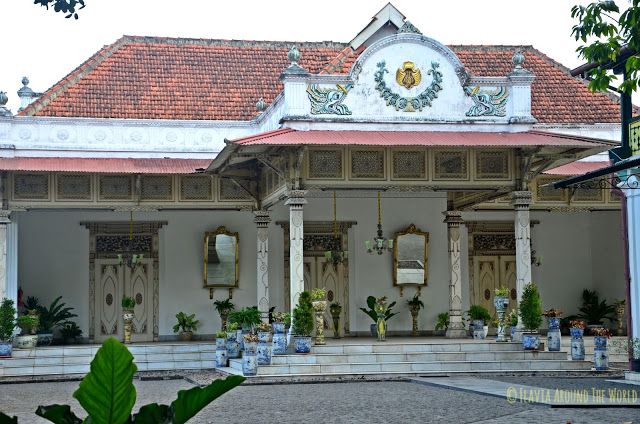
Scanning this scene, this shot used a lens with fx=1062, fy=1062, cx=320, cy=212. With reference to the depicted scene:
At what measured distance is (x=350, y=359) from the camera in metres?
16.8

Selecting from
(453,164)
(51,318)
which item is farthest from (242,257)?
(453,164)

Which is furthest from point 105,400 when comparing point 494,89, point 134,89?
point 134,89

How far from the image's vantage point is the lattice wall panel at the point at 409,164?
17.5 meters

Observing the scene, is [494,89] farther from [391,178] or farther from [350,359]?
[350,359]

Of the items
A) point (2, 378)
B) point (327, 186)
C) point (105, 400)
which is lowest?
point (2, 378)

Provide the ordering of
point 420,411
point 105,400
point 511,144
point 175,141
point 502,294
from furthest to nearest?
point 175,141 → point 502,294 → point 511,144 → point 420,411 → point 105,400

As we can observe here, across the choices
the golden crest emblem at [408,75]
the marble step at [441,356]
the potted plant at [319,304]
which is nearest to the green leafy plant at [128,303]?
the potted plant at [319,304]

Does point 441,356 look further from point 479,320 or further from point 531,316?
Answer: point 479,320

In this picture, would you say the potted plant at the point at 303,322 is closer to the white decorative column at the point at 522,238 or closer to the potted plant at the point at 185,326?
the white decorative column at the point at 522,238

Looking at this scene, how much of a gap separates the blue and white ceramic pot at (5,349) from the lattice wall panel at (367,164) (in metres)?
6.57

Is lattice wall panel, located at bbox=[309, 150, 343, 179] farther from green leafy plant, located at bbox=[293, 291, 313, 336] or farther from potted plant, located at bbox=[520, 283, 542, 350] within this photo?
potted plant, located at bbox=[520, 283, 542, 350]

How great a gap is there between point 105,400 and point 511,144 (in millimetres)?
14165

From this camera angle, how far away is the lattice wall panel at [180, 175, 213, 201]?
65.5 feet

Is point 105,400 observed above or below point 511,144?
below
